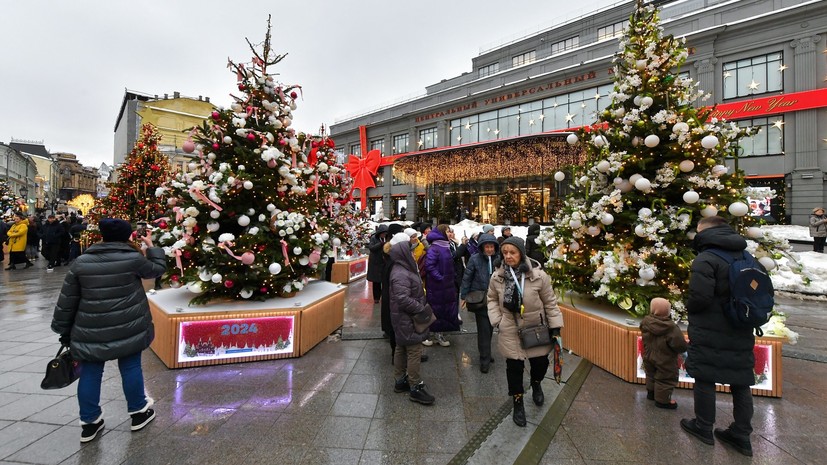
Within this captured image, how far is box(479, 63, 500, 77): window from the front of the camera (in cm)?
3759

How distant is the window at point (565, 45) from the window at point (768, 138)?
16.5m

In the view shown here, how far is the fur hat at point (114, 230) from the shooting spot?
123 inches

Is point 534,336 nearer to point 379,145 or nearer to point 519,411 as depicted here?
point 519,411

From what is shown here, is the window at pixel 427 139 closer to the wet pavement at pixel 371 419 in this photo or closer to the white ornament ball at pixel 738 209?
the white ornament ball at pixel 738 209

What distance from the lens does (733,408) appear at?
10.1ft

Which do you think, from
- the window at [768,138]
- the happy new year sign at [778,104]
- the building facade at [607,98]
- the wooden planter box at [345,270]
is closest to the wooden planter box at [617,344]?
the wooden planter box at [345,270]

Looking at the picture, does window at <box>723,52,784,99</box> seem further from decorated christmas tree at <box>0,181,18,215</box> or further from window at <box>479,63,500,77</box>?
decorated christmas tree at <box>0,181,18,215</box>

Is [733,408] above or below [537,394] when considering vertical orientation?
above

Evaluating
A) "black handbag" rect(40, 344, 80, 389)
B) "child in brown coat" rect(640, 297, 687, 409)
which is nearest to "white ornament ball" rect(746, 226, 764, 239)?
"child in brown coat" rect(640, 297, 687, 409)

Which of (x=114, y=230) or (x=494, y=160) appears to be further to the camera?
(x=494, y=160)

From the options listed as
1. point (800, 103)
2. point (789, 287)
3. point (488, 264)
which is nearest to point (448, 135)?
point (800, 103)

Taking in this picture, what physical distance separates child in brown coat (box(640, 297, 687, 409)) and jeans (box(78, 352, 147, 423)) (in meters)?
5.21

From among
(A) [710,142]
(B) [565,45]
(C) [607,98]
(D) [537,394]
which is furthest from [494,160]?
(D) [537,394]

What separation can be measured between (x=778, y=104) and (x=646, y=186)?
2511 centimetres
